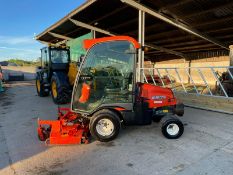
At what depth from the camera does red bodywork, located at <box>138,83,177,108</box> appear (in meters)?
4.04

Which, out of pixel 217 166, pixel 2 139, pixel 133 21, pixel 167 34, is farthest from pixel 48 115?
pixel 167 34

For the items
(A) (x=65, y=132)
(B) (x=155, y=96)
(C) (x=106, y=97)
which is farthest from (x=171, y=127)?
(A) (x=65, y=132)

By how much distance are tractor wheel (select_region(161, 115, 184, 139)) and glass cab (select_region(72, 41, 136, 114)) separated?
771 mm

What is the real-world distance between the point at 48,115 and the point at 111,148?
9.85ft

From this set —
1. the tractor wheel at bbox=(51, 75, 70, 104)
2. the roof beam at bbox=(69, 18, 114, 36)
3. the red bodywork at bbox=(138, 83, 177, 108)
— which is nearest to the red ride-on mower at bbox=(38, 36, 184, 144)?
the red bodywork at bbox=(138, 83, 177, 108)

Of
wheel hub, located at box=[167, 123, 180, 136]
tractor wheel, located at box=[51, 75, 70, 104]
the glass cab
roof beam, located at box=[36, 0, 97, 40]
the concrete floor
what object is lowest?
the concrete floor

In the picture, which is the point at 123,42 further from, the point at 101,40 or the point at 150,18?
the point at 150,18

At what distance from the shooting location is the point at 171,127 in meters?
3.97

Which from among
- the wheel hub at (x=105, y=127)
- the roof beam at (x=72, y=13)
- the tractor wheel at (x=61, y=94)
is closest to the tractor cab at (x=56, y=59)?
the tractor wheel at (x=61, y=94)

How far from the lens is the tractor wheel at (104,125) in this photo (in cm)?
363

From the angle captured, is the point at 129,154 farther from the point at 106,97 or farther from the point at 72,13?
the point at 72,13

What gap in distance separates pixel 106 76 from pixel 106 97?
39 cm

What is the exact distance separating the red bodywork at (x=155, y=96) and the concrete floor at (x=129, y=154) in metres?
0.65

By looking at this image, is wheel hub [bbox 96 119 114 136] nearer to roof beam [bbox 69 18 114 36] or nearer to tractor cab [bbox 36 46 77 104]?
tractor cab [bbox 36 46 77 104]
